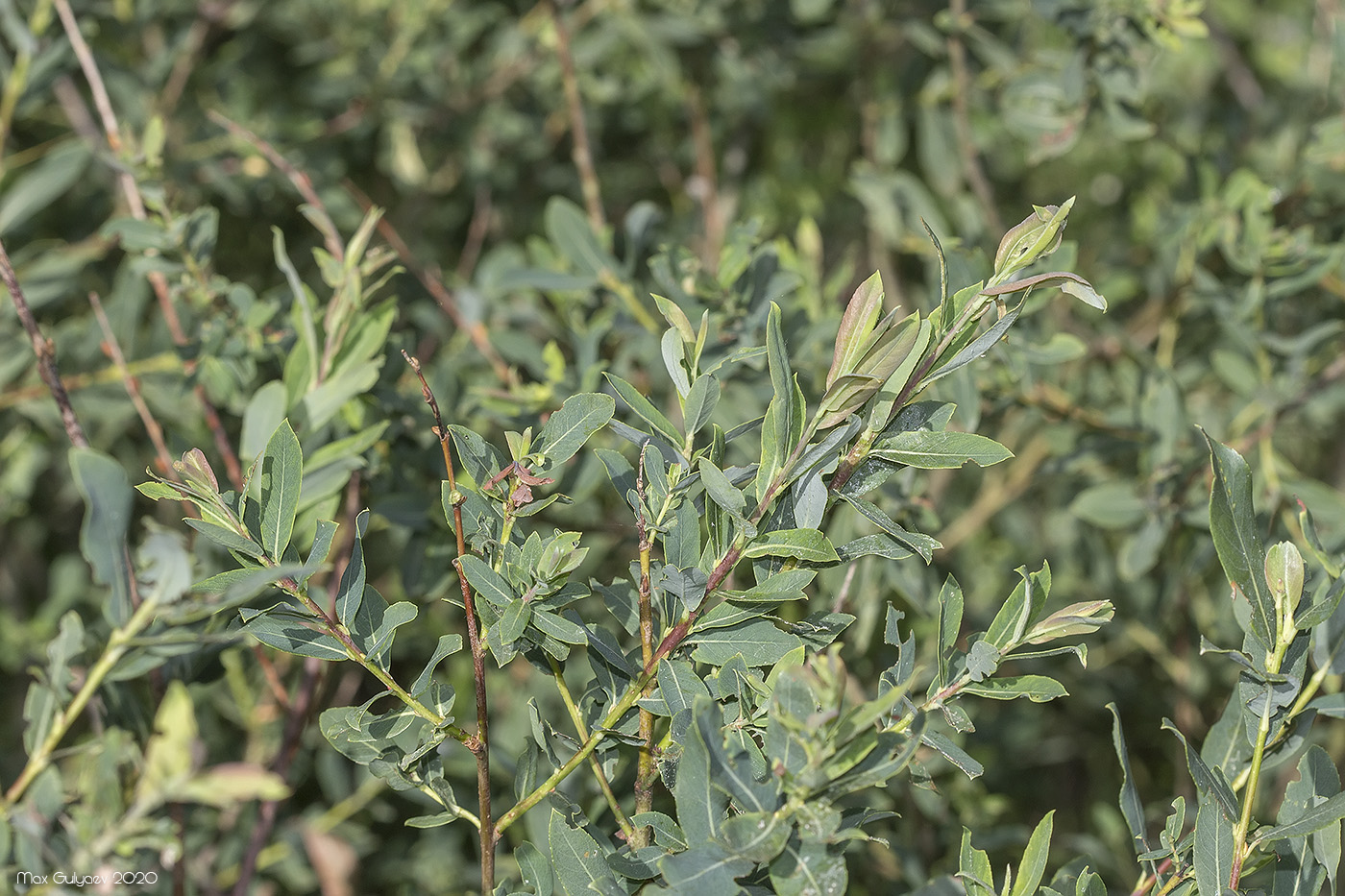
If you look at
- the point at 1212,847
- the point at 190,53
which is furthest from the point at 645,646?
the point at 190,53

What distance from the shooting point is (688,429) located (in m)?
0.82

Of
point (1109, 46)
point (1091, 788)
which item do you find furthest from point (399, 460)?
point (1091, 788)

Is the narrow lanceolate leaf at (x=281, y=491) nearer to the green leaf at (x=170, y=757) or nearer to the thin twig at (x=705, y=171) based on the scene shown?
the green leaf at (x=170, y=757)

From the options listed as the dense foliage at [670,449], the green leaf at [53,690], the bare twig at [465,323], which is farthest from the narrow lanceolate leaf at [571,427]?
the bare twig at [465,323]

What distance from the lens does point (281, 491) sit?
86 centimetres

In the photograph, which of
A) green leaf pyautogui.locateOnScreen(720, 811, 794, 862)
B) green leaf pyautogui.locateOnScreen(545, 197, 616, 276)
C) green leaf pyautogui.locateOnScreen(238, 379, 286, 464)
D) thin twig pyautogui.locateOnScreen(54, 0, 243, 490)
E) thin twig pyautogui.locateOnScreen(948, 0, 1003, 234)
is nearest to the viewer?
green leaf pyautogui.locateOnScreen(720, 811, 794, 862)

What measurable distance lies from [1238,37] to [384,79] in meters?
2.06

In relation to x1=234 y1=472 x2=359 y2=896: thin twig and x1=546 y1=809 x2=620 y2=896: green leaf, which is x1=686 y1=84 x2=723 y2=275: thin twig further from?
x1=546 y1=809 x2=620 y2=896: green leaf

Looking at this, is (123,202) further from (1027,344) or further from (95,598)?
(1027,344)

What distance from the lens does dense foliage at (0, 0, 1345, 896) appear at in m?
0.82

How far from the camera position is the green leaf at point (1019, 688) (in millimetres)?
820

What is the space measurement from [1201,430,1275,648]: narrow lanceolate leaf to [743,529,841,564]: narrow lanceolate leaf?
0.33 metres

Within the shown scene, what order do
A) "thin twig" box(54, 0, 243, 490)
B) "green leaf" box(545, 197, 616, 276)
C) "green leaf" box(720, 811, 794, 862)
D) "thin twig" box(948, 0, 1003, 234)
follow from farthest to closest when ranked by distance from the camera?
1. "thin twig" box(948, 0, 1003, 234)
2. "green leaf" box(545, 197, 616, 276)
3. "thin twig" box(54, 0, 243, 490)
4. "green leaf" box(720, 811, 794, 862)

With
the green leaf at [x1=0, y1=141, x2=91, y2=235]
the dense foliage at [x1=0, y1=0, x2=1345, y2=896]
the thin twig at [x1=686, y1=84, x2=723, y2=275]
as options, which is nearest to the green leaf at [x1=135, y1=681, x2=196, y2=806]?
the dense foliage at [x1=0, y1=0, x2=1345, y2=896]
